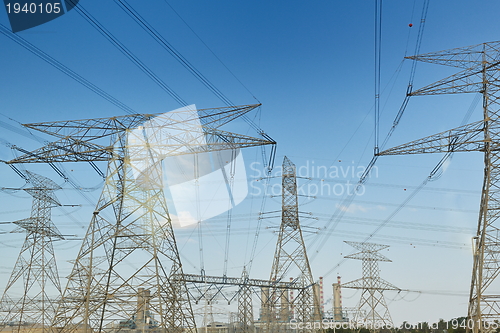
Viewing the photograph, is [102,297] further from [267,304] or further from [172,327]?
[267,304]

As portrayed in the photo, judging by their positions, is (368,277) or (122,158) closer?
(122,158)

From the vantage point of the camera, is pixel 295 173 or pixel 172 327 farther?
pixel 295 173

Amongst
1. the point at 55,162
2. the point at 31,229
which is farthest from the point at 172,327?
the point at 31,229

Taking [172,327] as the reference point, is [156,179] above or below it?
above

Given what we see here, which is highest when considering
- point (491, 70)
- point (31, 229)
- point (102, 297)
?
point (491, 70)

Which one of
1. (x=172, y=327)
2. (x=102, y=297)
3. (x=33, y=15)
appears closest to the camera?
(x=33, y=15)

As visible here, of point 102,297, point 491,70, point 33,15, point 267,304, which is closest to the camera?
point 33,15

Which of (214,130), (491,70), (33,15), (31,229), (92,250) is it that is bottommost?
(92,250)

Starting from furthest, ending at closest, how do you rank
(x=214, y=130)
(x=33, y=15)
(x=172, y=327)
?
(x=214, y=130) < (x=172, y=327) < (x=33, y=15)

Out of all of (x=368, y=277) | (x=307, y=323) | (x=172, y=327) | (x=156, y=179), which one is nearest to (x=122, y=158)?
(x=156, y=179)

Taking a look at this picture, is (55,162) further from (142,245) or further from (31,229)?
(31,229)
